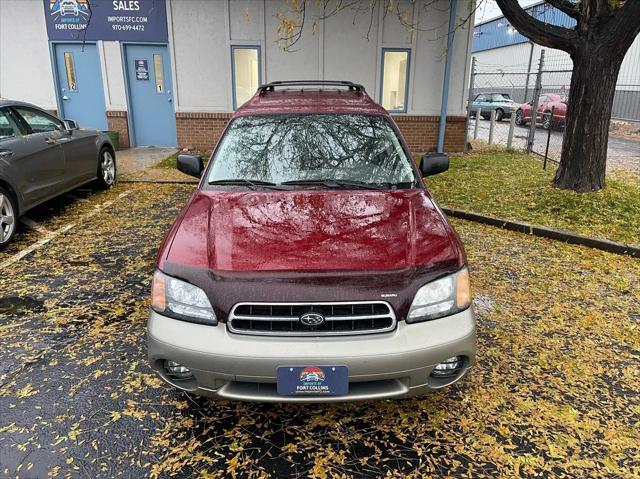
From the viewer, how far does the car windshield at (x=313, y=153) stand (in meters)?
3.29

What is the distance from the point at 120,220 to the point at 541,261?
202 inches

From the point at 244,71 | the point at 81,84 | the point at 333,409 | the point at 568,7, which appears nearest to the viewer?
the point at 333,409

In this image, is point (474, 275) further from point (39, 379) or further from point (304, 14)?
point (304, 14)

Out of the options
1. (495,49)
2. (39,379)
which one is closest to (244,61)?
(39,379)

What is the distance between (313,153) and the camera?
3.48 metres

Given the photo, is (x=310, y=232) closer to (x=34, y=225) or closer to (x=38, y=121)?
(x=34, y=225)

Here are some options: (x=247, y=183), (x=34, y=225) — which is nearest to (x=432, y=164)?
(x=247, y=183)

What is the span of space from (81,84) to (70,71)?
1.17 feet

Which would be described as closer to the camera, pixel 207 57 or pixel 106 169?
pixel 106 169

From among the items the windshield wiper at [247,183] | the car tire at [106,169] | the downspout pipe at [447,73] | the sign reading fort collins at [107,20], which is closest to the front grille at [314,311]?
the windshield wiper at [247,183]

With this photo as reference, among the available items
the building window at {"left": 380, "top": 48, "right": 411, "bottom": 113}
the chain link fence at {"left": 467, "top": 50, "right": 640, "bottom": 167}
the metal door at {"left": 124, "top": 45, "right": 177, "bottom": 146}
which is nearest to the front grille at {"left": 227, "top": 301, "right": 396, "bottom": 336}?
the chain link fence at {"left": 467, "top": 50, "right": 640, "bottom": 167}

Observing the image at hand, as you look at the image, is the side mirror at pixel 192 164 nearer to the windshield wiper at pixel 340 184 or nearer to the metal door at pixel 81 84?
the windshield wiper at pixel 340 184

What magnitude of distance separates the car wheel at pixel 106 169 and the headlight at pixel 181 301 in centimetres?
594

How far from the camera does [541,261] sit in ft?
16.3
